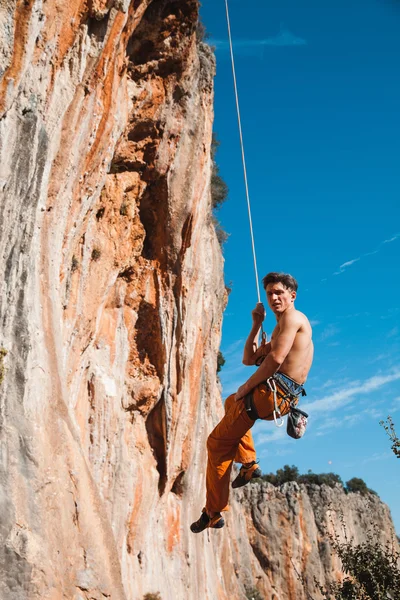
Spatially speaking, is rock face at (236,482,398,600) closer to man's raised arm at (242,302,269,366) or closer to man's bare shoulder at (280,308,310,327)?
man's raised arm at (242,302,269,366)

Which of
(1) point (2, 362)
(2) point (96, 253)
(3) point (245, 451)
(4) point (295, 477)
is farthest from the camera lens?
(4) point (295, 477)

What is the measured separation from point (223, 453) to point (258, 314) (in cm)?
152

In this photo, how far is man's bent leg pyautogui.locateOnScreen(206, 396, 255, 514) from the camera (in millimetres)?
5750

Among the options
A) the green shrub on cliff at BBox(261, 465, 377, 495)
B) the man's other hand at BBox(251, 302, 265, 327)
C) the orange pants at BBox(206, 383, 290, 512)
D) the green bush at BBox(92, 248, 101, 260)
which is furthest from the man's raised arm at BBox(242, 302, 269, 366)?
the green shrub on cliff at BBox(261, 465, 377, 495)

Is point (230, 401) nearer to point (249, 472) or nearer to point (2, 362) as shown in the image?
point (249, 472)

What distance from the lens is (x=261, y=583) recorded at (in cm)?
3112

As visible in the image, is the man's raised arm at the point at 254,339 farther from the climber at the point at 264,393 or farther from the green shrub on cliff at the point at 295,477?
the green shrub on cliff at the point at 295,477

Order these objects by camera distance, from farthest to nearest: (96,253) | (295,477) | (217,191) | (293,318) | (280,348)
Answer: (295,477)
(217,191)
(96,253)
(293,318)
(280,348)

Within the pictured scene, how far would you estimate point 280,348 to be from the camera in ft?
17.6

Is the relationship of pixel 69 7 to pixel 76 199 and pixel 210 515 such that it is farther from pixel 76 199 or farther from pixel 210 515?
pixel 210 515

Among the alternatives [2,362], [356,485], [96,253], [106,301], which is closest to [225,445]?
[2,362]

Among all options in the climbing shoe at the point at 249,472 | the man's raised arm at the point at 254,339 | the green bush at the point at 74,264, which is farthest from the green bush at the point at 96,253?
the climbing shoe at the point at 249,472

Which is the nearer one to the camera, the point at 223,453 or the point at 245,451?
the point at 223,453

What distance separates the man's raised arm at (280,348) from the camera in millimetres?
5363
